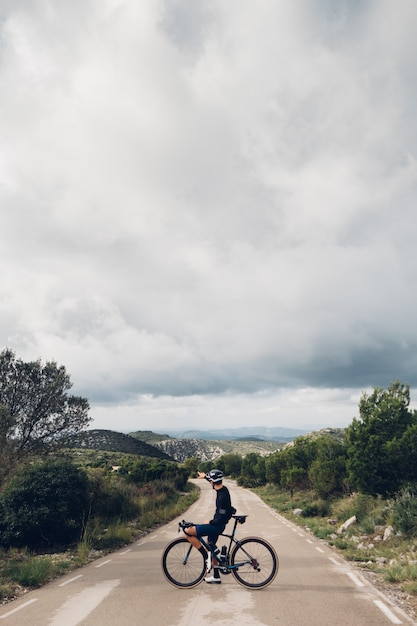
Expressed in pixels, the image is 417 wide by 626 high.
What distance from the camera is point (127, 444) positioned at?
12600 cm

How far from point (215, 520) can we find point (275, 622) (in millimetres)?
2093

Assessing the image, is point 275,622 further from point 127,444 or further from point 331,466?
point 127,444

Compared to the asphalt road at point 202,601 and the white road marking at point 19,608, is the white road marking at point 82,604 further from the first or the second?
the white road marking at point 19,608

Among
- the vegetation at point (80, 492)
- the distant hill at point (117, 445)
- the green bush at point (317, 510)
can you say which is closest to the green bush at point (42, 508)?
the vegetation at point (80, 492)

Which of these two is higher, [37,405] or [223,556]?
[37,405]

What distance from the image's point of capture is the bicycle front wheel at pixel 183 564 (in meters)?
9.02

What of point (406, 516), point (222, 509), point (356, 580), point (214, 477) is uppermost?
point (214, 477)

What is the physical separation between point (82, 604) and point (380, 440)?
17.4 metres

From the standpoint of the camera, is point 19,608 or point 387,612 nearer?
point 387,612

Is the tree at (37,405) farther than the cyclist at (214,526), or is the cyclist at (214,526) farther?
the tree at (37,405)

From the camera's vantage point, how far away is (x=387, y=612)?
7.55 m

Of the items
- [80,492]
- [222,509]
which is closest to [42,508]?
[80,492]

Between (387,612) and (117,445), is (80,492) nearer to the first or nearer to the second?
(387,612)

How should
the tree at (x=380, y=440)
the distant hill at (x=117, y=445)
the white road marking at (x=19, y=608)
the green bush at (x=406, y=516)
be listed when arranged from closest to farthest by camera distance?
1. the white road marking at (x=19, y=608)
2. the green bush at (x=406, y=516)
3. the tree at (x=380, y=440)
4. the distant hill at (x=117, y=445)
